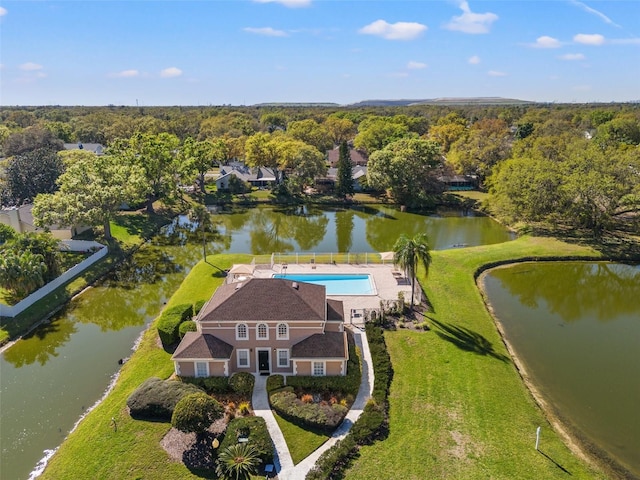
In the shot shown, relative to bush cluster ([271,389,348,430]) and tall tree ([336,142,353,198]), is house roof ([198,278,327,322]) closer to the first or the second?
bush cluster ([271,389,348,430])

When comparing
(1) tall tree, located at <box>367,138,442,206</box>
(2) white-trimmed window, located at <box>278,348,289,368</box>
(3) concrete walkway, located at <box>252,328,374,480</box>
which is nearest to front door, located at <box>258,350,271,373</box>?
(3) concrete walkway, located at <box>252,328,374,480</box>

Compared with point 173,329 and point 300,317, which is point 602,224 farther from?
point 173,329

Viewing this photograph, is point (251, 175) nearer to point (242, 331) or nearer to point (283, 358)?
point (242, 331)

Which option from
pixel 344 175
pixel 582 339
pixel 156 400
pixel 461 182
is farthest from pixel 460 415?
pixel 461 182

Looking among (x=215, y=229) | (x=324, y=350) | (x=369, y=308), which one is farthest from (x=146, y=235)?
(x=324, y=350)

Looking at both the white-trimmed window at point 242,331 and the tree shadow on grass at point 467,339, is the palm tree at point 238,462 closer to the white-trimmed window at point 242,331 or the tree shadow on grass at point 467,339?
the white-trimmed window at point 242,331

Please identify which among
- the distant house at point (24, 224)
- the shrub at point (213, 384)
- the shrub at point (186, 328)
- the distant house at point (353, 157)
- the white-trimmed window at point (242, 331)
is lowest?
the shrub at point (213, 384)

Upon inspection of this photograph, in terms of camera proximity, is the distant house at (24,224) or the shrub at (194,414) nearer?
the shrub at (194,414)

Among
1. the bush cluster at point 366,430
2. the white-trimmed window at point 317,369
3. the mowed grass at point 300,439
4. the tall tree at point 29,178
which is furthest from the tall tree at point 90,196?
the bush cluster at point 366,430

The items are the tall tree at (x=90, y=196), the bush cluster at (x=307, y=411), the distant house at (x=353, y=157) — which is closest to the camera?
the bush cluster at (x=307, y=411)
